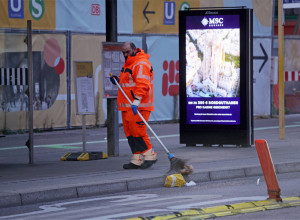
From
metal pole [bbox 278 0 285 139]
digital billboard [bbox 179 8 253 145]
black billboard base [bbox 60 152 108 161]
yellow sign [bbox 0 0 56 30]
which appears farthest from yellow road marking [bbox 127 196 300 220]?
yellow sign [bbox 0 0 56 30]

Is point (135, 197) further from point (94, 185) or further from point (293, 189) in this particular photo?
point (293, 189)

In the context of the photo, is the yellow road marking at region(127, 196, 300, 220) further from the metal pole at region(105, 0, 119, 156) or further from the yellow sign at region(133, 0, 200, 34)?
the yellow sign at region(133, 0, 200, 34)

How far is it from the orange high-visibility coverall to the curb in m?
1.11

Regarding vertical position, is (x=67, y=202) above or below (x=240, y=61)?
below

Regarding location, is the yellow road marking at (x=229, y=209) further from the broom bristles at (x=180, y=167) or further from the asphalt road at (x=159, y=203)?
the broom bristles at (x=180, y=167)

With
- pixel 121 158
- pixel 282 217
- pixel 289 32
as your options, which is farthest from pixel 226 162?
pixel 289 32

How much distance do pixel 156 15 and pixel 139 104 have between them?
10.5 m

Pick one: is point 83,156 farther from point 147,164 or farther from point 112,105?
point 147,164

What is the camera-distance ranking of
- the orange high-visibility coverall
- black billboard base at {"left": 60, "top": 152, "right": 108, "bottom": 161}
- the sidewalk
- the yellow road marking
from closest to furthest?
the yellow road marking, the sidewalk, the orange high-visibility coverall, black billboard base at {"left": 60, "top": 152, "right": 108, "bottom": 161}

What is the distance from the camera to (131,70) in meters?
12.6

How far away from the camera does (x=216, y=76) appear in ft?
52.5

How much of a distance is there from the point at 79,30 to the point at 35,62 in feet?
5.07

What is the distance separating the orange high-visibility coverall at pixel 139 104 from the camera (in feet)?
40.9

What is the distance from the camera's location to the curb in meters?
9.98
